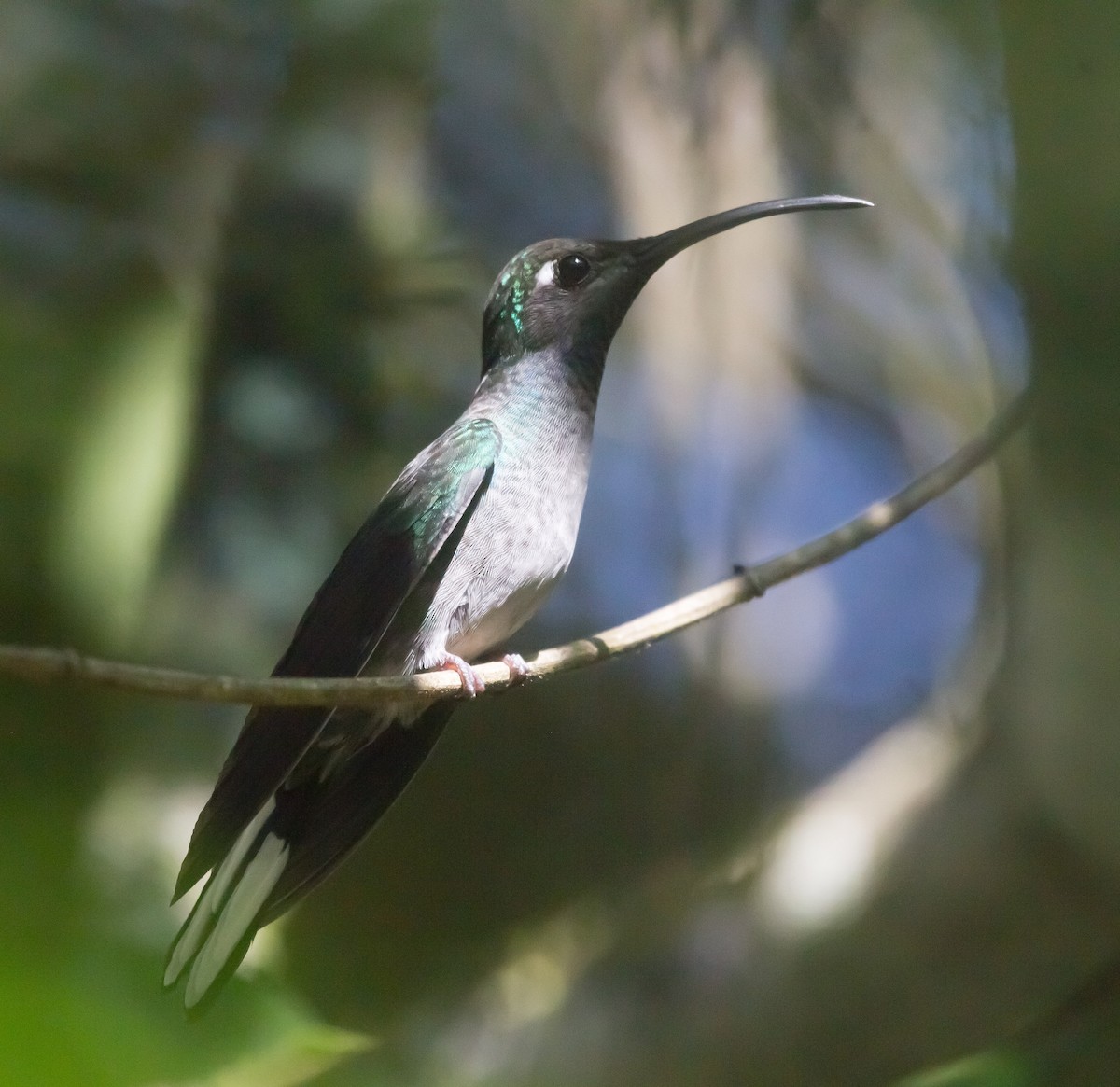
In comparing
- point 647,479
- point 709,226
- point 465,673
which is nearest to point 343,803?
point 465,673

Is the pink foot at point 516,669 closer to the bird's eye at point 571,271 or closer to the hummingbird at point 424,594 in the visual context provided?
the hummingbird at point 424,594

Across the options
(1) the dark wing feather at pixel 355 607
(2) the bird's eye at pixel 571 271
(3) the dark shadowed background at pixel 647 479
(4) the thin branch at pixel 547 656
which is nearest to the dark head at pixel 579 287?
(2) the bird's eye at pixel 571 271

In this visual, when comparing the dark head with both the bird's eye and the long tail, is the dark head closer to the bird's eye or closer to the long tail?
the bird's eye

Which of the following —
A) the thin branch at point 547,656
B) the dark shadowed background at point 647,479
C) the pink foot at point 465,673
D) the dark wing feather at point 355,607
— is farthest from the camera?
the dark shadowed background at point 647,479

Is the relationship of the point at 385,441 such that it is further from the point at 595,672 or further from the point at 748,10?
the point at 748,10

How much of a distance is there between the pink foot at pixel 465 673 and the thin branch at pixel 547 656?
0.01 metres

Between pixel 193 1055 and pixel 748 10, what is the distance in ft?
6.10

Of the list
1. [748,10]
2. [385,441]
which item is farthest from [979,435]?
[385,441]

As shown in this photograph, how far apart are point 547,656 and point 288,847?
0.33 metres

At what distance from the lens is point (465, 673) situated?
1.11 meters

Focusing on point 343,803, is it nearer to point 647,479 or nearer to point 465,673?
point 465,673

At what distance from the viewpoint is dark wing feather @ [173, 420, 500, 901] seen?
3.26 ft

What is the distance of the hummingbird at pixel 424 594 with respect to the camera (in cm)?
101

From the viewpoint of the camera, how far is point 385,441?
1.97m
